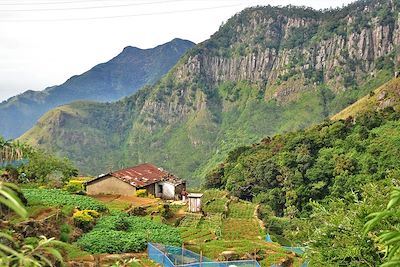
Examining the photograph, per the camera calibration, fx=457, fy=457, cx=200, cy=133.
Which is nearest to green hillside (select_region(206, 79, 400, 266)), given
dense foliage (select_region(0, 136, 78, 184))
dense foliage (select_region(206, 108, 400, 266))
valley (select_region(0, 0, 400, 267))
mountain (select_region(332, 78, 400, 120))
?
dense foliage (select_region(206, 108, 400, 266))

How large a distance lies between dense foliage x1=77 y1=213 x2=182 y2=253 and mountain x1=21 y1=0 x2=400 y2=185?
99.1 metres

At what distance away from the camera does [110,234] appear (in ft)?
73.9

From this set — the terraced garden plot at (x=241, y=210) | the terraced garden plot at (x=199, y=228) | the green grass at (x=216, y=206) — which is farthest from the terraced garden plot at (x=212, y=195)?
the terraced garden plot at (x=199, y=228)

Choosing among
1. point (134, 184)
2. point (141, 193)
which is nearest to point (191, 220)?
point (141, 193)

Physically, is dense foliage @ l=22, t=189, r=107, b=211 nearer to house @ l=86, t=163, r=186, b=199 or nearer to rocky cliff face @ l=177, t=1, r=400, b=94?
house @ l=86, t=163, r=186, b=199

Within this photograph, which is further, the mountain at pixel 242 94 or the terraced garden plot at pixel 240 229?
the mountain at pixel 242 94

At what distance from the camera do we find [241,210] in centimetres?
4216

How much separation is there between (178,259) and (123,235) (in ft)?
14.0

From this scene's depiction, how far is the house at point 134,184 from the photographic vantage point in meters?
41.5

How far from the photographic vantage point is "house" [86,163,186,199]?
41531mm

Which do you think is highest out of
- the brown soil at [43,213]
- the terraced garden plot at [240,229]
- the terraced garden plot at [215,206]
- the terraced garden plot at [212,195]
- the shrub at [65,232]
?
the brown soil at [43,213]

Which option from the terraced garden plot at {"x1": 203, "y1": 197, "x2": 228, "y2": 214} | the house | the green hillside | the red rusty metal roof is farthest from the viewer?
the green hillside

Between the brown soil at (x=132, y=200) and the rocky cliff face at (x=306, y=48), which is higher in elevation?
the rocky cliff face at (x=306, y=48)

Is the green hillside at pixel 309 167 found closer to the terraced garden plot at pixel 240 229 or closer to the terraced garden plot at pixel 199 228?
the terraced garden plot at pixel 240 229
